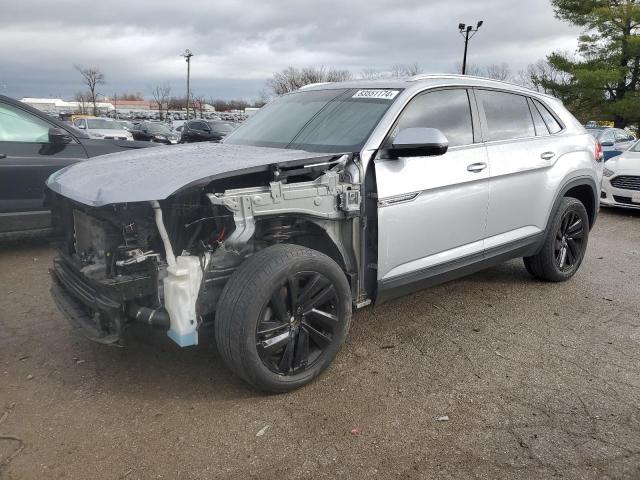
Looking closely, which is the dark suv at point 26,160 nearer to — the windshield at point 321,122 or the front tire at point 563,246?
the windshield at point 321,122

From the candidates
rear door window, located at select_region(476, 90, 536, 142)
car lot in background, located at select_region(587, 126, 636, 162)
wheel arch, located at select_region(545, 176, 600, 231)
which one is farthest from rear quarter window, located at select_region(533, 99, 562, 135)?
car lot in background, located at select_region(587, 126, 636, 162)

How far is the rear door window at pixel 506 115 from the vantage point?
13.2ft

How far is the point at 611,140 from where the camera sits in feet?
44.8

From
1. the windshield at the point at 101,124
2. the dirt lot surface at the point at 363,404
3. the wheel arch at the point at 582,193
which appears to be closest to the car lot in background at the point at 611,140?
the wheel arch at the point at 582,193

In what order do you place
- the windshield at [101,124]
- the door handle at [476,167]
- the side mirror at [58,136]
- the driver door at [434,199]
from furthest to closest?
the windshield at [101,124] < the side mirror at [58,136] < the door handle at [476,167] < the driver door at [434,199]

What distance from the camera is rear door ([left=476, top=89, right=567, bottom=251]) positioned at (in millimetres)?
3961

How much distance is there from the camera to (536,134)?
14.5ft

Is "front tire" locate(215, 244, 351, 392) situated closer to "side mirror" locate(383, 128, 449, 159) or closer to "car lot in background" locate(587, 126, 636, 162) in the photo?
"side mirror" locate(383, 128, 449, 159)

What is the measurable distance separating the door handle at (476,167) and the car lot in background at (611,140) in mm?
8504

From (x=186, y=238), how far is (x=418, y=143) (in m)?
1.45

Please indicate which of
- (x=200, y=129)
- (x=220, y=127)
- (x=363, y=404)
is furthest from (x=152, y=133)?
(x=363, y=404)

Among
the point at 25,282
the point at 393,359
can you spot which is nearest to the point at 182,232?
the point at 393,359

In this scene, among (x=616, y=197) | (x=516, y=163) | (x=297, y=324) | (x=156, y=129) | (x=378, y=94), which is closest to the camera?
(x=297, y=324)

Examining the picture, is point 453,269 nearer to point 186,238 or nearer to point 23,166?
point 186,238
